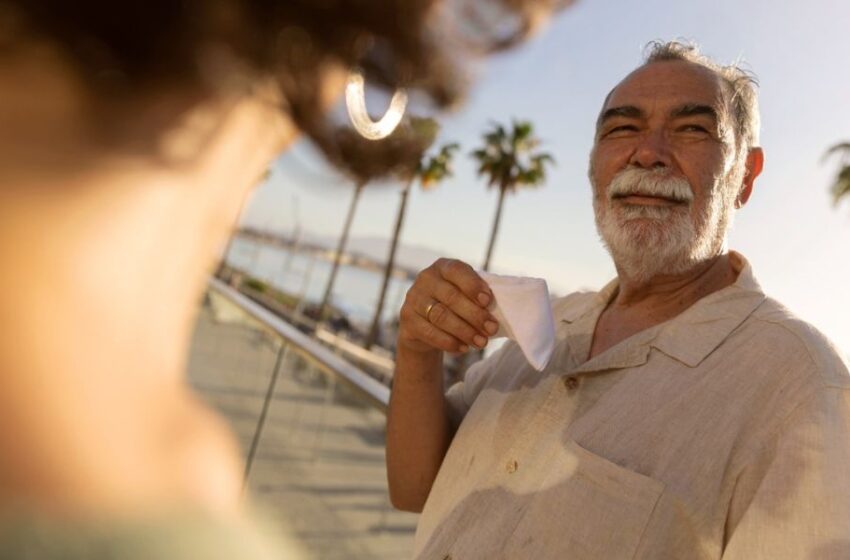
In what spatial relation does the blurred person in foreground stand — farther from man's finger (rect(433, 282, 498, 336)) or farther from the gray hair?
the gray hair

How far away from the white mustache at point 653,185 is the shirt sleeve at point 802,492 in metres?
0.74

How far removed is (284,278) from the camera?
31.6m

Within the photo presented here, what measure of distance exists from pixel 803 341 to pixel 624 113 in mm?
929

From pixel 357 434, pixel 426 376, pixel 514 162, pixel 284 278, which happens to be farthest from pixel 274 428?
pixel 284 278

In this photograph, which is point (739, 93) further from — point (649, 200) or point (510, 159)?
point (510, 159)

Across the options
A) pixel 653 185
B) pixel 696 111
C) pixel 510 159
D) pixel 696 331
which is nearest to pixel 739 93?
pixel 696 111

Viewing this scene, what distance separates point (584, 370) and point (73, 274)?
3.65ft

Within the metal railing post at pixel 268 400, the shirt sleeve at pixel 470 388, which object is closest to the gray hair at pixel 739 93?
the shirt sleeve at pixel 470 388

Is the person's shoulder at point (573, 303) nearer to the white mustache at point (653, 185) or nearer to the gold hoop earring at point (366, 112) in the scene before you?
the white mustache at point (653, 185)

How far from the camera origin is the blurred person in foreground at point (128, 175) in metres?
0.56

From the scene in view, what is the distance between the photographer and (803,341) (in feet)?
4.18

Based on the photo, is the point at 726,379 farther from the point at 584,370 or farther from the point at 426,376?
the point at 426,376

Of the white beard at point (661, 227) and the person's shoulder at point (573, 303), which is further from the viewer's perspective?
the person's shoulder at point (573, 303)

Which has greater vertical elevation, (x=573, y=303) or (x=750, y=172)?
(x=750, y=172)
